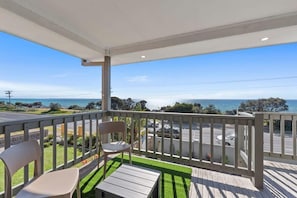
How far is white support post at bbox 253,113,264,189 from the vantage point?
2197 millimetres

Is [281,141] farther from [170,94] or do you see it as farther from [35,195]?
[170,94]

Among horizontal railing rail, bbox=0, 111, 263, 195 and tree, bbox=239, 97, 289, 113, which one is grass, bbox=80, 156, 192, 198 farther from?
tree, bbox=239, 97, 289, 113

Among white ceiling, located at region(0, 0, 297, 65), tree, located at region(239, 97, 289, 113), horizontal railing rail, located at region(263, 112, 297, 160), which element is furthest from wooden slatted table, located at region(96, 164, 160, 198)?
tree, located at region(239, 97, 289, 113)

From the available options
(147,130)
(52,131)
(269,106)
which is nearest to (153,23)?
(147,130)

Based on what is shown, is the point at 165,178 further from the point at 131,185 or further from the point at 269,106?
the point at 269,106

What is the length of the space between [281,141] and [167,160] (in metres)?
2.19

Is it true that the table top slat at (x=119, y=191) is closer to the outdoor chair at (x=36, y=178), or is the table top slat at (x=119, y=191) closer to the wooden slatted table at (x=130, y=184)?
the wooden slatted table at (x=130, y=184)

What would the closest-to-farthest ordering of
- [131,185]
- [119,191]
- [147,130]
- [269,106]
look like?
1. [119,191]
2. [131,185]
3. [147,130]
4. [269,106]

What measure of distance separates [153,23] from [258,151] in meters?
2.38

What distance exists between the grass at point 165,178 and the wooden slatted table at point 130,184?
2.15 ft

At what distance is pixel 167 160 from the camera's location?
2.93 meters

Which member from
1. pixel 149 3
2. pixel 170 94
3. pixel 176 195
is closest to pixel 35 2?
pixel 149 3

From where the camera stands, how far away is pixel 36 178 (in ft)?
4.79

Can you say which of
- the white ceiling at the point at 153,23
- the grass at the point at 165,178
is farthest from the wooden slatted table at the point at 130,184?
A: the white ceiling at the point at 153,23
